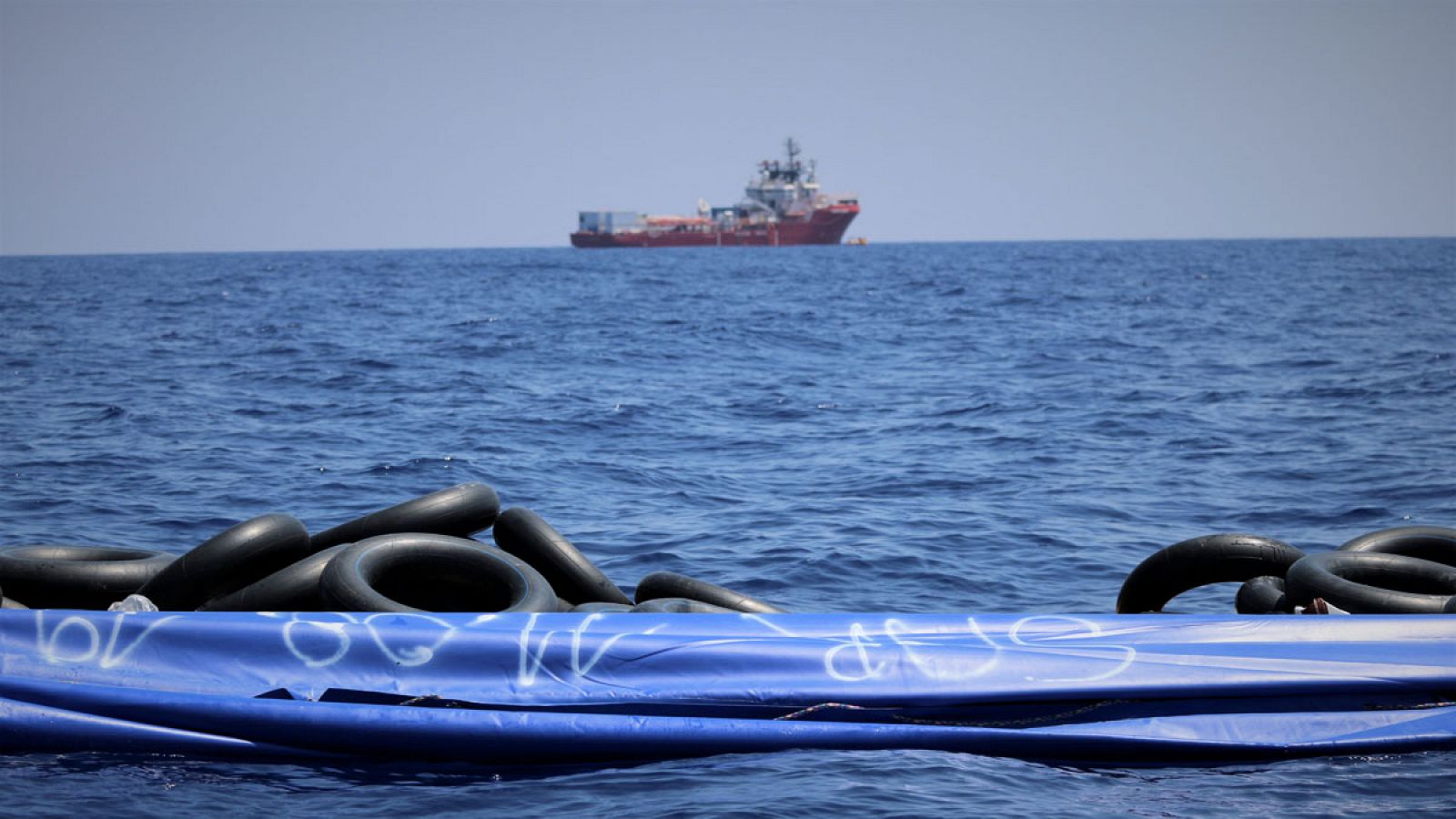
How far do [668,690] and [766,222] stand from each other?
141 m

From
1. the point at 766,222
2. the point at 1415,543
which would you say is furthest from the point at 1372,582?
the point at 766,222

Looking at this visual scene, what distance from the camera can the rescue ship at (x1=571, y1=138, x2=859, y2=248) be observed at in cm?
14462

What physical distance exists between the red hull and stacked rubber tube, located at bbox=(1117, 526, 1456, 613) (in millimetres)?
137345

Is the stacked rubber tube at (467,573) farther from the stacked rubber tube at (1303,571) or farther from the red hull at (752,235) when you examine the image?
the red hull at (752,235)

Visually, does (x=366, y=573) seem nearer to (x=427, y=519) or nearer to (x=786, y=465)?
(x=427, y=519)

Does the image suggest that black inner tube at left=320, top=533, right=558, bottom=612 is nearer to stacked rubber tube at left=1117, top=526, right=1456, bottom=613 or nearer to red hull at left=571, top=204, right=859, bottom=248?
stacked rubber tube at left=1117, top=526, right=1456, bottom=613

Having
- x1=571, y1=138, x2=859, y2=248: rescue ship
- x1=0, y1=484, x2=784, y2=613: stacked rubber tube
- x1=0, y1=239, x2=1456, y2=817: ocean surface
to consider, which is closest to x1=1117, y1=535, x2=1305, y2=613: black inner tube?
x1=0, y1=239, x2=1456, y2=817: ocean surface

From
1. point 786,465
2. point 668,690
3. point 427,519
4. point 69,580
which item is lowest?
point 786,465

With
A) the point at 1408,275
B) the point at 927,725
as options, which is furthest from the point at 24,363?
the point at 1408,275

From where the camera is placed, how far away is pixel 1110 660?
606cm

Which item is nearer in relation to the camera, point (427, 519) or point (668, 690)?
point (668, 690)

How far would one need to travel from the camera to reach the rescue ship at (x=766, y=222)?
474 ft

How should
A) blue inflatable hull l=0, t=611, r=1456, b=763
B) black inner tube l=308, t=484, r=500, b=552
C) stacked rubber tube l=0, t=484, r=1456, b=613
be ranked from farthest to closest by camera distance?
1. black inner tube l=308, t=484, r=500, b=552
2. stacked rubber tube l=0, t=484, r=1456, b=613
3. blue inflatable hull l=0, t=611, r=1456, b=763

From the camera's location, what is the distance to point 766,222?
14488cm
